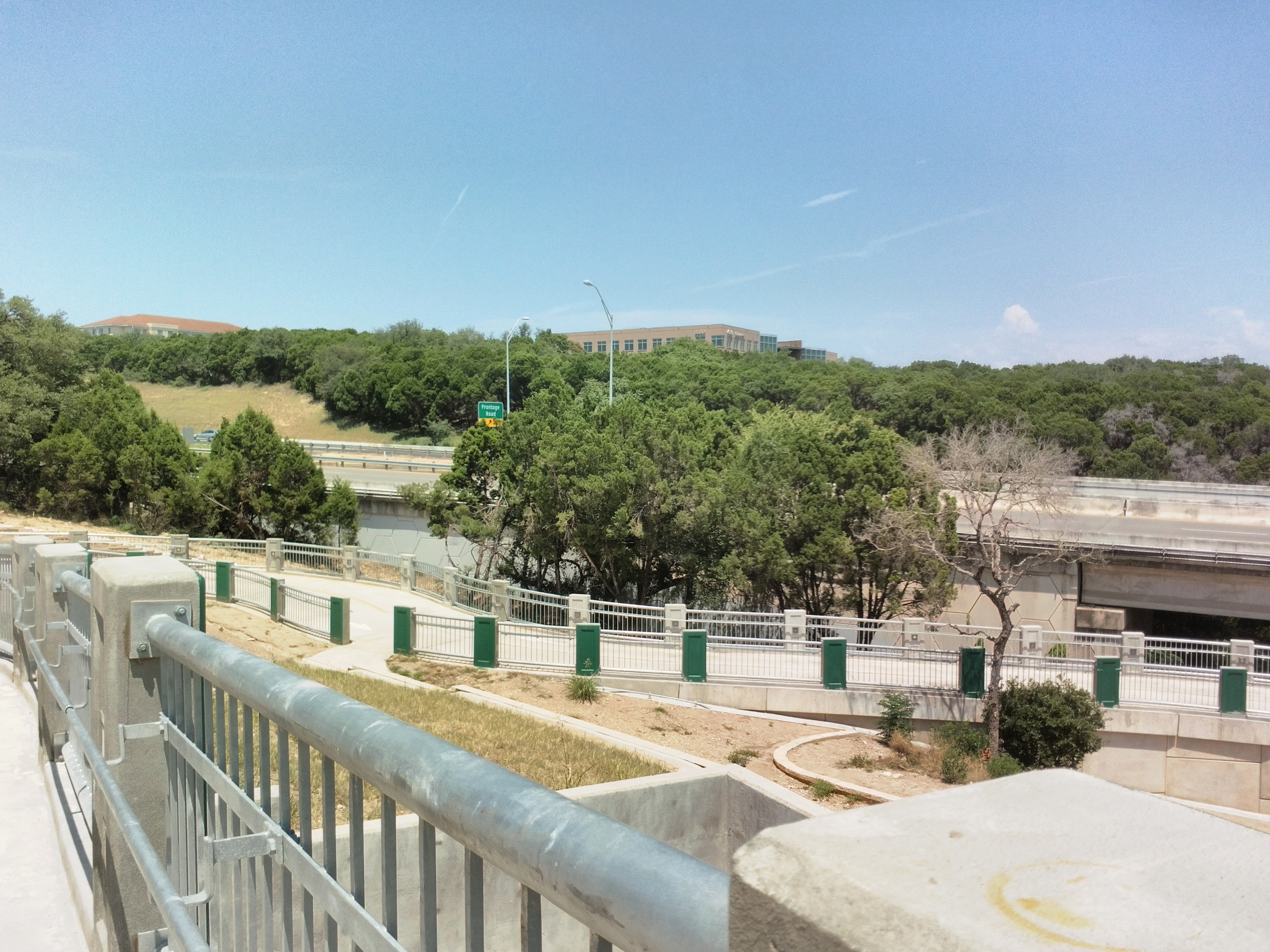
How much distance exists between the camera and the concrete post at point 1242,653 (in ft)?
77.3

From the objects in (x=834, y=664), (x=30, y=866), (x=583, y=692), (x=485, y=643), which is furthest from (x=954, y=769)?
(x=30, y=866)

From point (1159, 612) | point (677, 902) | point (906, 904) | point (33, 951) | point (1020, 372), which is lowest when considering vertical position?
point (1159, 612)

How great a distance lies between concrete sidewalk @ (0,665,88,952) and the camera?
4.82 m

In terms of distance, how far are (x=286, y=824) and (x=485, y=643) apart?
1922 cm

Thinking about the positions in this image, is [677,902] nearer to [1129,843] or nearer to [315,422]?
[1129,843]

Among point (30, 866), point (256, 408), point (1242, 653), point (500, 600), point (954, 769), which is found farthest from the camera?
point (256, 408)

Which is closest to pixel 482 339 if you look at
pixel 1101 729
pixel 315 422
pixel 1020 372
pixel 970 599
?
pixel 315 422

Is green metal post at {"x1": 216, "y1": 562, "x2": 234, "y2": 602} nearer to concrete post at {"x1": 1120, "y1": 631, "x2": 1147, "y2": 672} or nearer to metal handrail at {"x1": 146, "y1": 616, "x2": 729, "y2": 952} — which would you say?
concrete post at {"x1": 1120, "y1": 631, "x2": 1147, "y2": 672}

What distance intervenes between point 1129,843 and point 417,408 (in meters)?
89.2

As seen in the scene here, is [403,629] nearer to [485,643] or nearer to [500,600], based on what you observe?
[485,643]

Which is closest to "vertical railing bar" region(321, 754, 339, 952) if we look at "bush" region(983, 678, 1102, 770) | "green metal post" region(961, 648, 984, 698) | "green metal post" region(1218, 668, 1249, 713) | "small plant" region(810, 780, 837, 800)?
"small plant" region(810, 780, 837, 800)

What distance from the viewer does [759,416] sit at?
48.4 metres

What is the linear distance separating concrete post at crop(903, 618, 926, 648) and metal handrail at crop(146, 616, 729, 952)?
23.4 m

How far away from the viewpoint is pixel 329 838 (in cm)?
220
